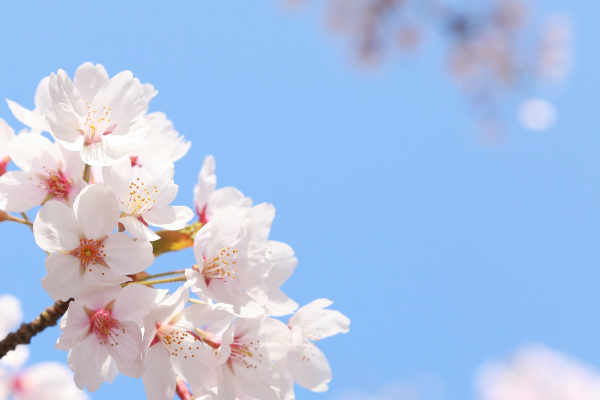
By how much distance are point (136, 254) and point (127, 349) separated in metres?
0.17

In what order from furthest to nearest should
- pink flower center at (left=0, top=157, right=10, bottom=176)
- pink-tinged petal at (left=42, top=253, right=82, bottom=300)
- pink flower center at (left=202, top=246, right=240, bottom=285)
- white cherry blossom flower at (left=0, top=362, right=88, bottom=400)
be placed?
white cherry blossom flower at (left=0, top=362, right=88, bottom=400)
pink flower center at (left=0, top=157, right=10, bottom=176)
pink flower center at (left=202, top=246, right=240, bottom=285)
pink-tinged petal at (left=42, top=253, right=82, bottom=300)

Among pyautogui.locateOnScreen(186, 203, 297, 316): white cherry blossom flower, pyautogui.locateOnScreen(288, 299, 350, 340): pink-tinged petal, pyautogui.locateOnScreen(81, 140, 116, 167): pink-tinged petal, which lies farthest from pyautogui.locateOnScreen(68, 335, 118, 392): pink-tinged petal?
pyautogui.locateOnScreen(288, 299, 350, 340): pink-tinged petal

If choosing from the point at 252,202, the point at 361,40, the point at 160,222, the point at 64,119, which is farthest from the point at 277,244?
the point at 361,40

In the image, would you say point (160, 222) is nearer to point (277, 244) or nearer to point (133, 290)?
point (133, 290)

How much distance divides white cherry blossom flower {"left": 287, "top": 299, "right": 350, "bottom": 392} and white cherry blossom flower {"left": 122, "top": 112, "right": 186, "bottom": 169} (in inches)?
17.8

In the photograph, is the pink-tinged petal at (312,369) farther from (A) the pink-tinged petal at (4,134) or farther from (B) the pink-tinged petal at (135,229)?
(A) the pink-tinged petal at (4,134)

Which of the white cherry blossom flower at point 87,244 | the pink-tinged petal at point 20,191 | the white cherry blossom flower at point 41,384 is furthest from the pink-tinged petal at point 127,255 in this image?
the white cherry blossom flower at point 41,384

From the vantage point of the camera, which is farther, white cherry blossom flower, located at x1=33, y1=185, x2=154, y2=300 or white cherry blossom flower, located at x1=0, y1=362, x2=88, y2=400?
white cherry blossom flower, located at x1=0, y1=362, x2=88, y2=400

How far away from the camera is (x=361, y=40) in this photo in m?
9.74

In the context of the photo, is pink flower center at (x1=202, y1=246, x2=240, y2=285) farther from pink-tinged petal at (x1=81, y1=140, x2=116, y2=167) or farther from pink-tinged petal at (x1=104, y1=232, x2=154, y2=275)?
pink-tinged petal at (x1=81, y1=140, x2=116, y2=167)

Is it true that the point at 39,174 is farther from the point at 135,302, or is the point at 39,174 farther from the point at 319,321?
the point at 319,321

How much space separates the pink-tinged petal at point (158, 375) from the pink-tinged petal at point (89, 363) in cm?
8

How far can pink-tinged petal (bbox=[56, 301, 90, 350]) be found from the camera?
96cm

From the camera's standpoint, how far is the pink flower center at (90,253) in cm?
98
